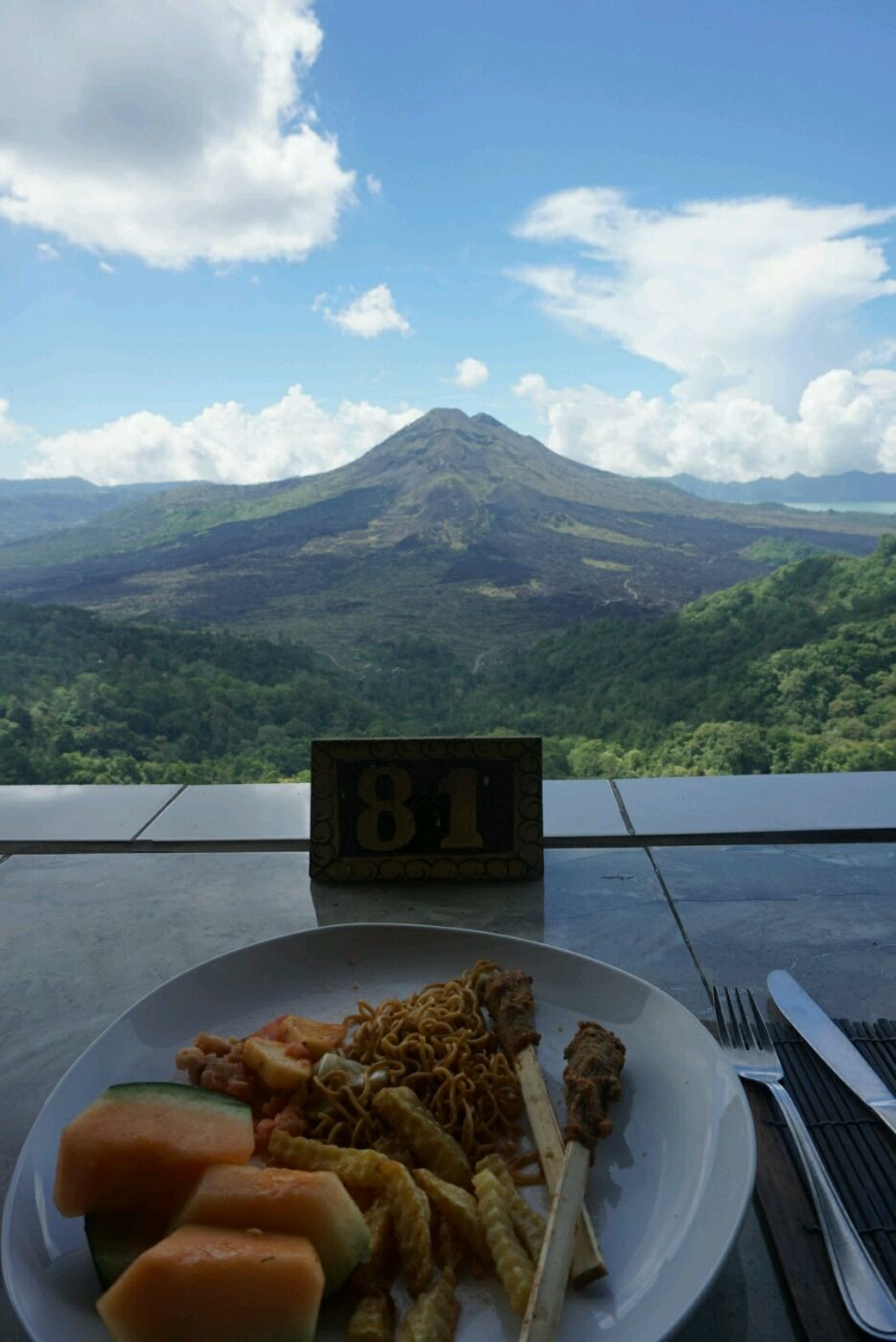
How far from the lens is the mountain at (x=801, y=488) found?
8.45 metres

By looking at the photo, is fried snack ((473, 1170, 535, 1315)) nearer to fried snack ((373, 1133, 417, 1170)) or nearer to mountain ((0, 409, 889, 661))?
fried snack ((373, 1133, 417, 1170))

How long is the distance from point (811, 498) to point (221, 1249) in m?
9.07

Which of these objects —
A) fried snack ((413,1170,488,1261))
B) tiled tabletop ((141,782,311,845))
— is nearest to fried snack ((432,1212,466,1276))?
fried snack ((413,1170,488,1261))

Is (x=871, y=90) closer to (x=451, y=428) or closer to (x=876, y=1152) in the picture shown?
(x=451, y=428)

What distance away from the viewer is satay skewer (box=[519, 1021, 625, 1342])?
1.83 feet

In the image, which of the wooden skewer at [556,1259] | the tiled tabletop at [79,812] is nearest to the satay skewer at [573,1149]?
the wooden skewer at [556,1259]

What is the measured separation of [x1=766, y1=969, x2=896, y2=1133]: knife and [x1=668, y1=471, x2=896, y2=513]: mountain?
8.28 meters

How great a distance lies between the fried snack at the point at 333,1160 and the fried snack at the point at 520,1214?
3.4 inches

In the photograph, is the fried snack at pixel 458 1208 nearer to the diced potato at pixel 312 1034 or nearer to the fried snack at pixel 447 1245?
the fried snack at pixel 447 1245

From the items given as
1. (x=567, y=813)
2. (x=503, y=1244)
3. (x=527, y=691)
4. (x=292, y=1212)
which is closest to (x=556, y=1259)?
(x=503, y=1244)

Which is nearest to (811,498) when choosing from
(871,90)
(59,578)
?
(871,90)

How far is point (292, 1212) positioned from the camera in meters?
0.61

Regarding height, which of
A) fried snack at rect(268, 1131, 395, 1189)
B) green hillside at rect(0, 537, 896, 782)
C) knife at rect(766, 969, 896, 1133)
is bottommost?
green hillside at rect(0, 537, 896, 782)

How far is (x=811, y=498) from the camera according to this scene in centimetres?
870
